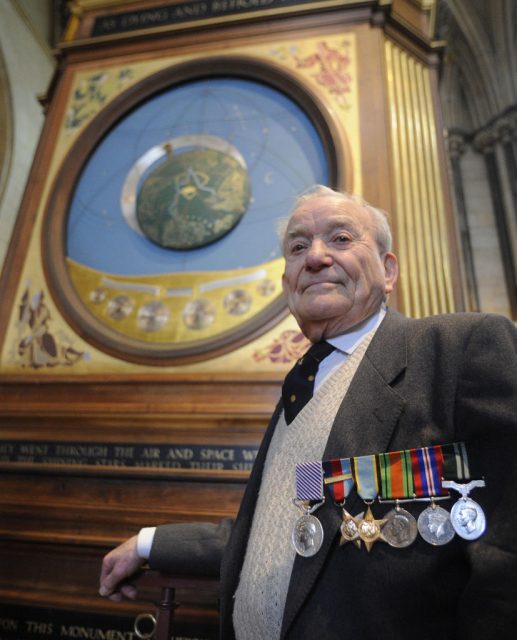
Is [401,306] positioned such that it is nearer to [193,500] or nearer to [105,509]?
[193,500]

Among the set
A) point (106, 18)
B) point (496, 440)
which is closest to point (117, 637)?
point (496, 440)

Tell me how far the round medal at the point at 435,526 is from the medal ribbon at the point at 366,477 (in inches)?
2.7

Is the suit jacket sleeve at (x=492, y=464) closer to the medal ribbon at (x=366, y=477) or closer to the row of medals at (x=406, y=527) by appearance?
the row of medals at (x=406, y=527)

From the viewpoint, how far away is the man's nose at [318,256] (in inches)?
38.7

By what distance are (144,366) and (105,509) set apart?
593 mm

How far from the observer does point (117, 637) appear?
1473 mm

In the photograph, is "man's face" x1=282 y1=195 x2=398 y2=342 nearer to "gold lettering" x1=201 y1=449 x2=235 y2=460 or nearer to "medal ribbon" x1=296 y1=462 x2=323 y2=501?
"medal ribbon" x1=296 y1=462 x2=323 y2=501

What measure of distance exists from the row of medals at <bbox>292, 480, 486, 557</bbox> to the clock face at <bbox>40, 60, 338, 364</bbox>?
1.31 m

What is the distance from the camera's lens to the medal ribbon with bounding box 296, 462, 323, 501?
2.36ft

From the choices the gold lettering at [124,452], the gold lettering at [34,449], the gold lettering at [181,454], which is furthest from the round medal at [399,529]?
the gold lettering at [34,449]

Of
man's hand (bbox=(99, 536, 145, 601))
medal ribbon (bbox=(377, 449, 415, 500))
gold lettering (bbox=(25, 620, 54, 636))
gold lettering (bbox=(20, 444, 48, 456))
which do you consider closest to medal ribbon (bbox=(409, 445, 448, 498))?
medal ribbon (bbox=(377, 449, 415, 500))

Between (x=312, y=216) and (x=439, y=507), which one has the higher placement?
(x=312, y=216)

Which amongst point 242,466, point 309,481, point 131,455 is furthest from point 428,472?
point 131,455

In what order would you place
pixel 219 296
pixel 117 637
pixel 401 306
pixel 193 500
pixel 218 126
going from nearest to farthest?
1. pixel 117 637
2. pixel 193 500
3. pixel 401 306
4. pixel 219 296
5. pixel 218 126
